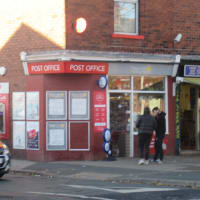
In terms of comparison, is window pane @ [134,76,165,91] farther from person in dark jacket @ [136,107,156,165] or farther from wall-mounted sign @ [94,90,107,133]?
person in dark jacket @ [136,107,156,165]

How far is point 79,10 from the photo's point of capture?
17.8 meters

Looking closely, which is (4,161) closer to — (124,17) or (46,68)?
(46,68)

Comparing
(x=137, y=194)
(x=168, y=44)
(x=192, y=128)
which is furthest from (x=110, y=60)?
(x=137, y=194)

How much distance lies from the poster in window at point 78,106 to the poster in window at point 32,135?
128cm

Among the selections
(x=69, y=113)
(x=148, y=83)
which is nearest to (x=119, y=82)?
(x=148, y=83)

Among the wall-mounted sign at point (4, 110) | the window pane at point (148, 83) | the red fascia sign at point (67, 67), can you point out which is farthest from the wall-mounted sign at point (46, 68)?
the window pane at point (148, 83)

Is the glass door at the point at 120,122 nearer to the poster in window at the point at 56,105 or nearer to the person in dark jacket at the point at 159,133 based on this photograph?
the poster in window at the point at 56,105

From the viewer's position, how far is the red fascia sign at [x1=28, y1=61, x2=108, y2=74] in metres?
17.4

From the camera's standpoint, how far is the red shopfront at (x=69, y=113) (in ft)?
58.6

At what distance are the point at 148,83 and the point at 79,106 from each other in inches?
108

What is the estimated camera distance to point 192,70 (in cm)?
1956

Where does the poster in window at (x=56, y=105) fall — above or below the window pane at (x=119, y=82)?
below

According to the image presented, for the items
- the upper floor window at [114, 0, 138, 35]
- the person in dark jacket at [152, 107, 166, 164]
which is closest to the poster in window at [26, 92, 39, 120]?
the upper floor window at [114, 0, 138, 35]

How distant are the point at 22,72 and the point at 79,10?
2.99 meters
